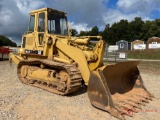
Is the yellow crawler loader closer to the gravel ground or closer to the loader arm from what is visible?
the loader arm

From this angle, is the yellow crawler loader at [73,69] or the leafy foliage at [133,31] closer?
the yellow crawler loader at [73,69]

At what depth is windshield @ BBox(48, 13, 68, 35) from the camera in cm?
873

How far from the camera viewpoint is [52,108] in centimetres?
603

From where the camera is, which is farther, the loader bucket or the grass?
the grass

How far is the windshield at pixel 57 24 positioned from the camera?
8727 millimetres

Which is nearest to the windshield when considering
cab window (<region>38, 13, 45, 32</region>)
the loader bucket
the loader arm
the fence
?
cab window (<region>38, 13, 45, 32</region>)

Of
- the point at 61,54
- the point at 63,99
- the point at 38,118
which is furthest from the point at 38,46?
the point at 38,118

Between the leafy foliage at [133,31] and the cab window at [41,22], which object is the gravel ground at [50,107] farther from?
the leafy foliage at [133,31]

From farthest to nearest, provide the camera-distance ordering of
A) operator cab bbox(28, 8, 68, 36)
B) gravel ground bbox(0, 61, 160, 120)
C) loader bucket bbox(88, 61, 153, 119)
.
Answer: operator cab bbox(28, 8, 68, 36)
loader bucket bbox(88, 61, 153, 119)
gravel ground bbox(0, 61, 160, 120)

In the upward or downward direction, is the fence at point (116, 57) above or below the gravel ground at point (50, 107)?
above

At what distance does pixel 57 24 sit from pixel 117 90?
147 inches

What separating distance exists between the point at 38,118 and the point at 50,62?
2682 millimetres

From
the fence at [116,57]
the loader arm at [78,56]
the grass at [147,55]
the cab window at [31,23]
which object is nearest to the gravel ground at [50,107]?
the loader arm at [78,56]

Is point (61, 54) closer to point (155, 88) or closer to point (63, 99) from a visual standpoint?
point (63, 99)
